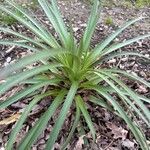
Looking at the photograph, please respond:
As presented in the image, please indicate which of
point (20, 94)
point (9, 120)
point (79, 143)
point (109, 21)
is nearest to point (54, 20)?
point (20, 94)

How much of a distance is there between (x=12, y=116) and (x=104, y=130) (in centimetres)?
70

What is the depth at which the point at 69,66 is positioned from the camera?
2.83 meters

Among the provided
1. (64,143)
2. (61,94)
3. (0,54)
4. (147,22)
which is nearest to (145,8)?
(147,22)

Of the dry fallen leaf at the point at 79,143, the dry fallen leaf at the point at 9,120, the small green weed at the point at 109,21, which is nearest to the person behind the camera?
the dry fallen leaf at the point at 79,143

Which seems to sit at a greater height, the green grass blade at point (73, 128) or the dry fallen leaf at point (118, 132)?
the dry fallen leaf at point (118, 132)

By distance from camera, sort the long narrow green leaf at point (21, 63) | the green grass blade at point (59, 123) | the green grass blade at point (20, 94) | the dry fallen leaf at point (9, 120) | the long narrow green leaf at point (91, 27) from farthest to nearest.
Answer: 1. the long narrow green leaf at point (91, 27)
2. the dry fallen leaf at point (9, 120)
3. the green grass blade at point (20, 94)
4. the green grass blade at point (59, 123)
5. the long narrow green leaf at point (21, 63)

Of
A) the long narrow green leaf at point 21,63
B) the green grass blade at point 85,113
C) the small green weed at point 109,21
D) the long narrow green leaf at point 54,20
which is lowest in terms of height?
the long narrow green leaf at point 21,63

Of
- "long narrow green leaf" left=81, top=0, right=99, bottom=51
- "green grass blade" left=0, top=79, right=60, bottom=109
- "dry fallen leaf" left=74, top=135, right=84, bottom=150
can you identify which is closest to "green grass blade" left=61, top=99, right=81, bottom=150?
"dry fallen leaf" left=74, top=135, right=84, bottom=150

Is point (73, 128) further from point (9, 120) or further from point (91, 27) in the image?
point (91, 27)

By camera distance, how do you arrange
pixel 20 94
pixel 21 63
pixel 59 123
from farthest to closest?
pixel 20 94, pixel 59 123, pixel 21 63

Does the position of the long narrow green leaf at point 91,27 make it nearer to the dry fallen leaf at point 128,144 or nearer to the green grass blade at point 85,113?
the green grass blade at point 85,113

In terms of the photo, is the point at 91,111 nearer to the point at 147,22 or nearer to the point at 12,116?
the point at 12,116

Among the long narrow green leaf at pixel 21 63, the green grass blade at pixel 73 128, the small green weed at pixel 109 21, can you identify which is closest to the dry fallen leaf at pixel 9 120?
the green grass blade at pixel 73 128

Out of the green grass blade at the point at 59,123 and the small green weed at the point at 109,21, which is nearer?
the green grass blade at the point at 59,123
